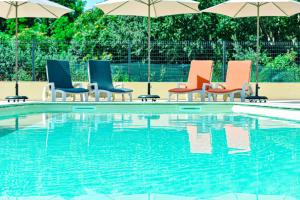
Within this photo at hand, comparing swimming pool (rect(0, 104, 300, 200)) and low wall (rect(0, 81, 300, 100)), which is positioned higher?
low wall (rect(0, 81, 300, 100))

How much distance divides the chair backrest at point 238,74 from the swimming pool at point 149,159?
10.1ft

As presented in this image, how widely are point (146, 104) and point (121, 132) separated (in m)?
4.19

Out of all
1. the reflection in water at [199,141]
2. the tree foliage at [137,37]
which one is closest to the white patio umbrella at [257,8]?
the tree foliage at [137,37]

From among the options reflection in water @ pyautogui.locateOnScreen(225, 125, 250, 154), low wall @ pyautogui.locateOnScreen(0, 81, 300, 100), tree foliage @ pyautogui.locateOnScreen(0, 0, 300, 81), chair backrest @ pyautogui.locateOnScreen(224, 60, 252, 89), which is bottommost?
reflection in water @ pyautogui.locateOnScreen(225, 125, 250, 154)

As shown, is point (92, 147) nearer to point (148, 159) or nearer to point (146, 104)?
point (148, 159)

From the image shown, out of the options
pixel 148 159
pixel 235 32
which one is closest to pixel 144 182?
pixel 148 159

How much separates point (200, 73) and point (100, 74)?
2.31 meters

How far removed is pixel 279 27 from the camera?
23.4 meters

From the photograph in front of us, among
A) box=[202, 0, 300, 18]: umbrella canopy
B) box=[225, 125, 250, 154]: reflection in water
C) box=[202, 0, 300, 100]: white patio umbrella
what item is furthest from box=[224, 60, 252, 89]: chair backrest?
box=[225, 125, 250, 154]: reflection in water

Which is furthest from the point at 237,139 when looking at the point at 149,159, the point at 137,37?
the point at 137,37

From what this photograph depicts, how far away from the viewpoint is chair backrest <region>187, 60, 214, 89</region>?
12484 millimetres

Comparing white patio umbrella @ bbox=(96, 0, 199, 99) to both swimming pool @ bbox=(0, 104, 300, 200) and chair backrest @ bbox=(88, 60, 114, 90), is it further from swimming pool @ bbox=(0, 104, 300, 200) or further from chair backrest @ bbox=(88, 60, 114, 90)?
swimming pool @ bbox=(0, 104, 300, 200)

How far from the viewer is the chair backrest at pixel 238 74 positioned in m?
12.2

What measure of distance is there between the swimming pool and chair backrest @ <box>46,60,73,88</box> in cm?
Answer: 275
